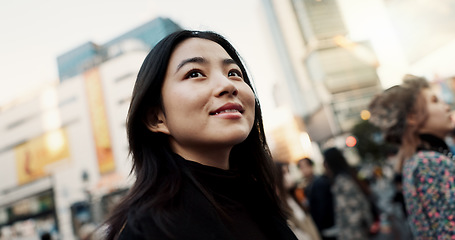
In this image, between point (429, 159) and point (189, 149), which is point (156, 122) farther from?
point (429, 159)

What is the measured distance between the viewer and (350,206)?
3574mm

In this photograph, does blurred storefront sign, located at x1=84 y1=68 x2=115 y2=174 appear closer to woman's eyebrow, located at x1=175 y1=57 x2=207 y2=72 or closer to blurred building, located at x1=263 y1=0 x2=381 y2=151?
blurred building, located at x1=263 y1=0 x2=381 y2=151

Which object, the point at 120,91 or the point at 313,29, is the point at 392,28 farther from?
the point at 313,29

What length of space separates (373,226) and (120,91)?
37.5m

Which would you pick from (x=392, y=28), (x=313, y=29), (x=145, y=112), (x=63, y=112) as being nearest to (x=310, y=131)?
(x=313, y=29)

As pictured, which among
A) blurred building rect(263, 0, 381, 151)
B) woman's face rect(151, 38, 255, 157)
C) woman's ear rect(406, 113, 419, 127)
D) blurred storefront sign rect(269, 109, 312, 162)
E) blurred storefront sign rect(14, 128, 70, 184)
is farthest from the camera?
blurred storefront sign rect(269, 109, 312, 162)

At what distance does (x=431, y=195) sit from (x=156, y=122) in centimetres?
152

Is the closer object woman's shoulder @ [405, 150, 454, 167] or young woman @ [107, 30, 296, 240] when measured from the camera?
young woman @ [107, 30, 296, 240]

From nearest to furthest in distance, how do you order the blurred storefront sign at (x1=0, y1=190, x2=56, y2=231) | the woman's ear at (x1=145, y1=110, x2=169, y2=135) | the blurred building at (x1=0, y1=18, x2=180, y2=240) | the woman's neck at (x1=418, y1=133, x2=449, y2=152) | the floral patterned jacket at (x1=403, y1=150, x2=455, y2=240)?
the woman's ear at (x1=145, y1=110, x2=169, y2=135) → the floral patterned jacket at (x1=403, y1=150, x2=455, y2=240) → the woman's neck at (x1=418, y1=133, x2=449, y2=152) → the blurred building at (x1=0, y1=18, x2=180, y2=240) → the blurred storefront sign at (x1=0, y1=190, x2=56, y2=231)

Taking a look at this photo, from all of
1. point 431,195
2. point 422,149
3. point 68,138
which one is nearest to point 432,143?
point 422,149

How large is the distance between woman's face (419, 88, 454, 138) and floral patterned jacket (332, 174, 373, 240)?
1931mm

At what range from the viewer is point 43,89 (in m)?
42.9

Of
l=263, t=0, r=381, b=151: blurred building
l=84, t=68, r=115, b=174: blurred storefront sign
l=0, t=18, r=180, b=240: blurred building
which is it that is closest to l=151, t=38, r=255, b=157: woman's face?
l=0, t=18, r=180, b=240: blurred building

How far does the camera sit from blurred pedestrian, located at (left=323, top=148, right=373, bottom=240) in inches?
139
